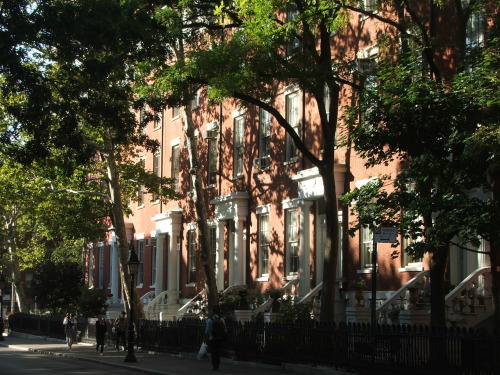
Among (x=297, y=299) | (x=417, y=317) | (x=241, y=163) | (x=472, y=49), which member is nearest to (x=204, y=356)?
(x=297, y=299)

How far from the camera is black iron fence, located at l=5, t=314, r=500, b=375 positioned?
15.2m

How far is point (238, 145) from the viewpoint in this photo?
34.0m

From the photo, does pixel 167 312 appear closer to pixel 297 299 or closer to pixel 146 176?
pixel 146 176

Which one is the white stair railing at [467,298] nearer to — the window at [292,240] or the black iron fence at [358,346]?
the black iron fence at [358,346]

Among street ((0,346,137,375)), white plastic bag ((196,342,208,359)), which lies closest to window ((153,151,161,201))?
street ((0,346,137,375))

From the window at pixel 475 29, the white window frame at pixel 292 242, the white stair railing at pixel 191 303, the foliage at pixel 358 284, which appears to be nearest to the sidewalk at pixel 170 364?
the white stair railing at pixel 191 303

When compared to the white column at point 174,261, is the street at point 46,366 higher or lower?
lower

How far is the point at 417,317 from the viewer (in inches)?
806

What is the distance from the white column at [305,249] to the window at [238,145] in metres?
5.85

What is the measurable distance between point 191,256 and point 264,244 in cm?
686

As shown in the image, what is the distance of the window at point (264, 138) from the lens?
104ft

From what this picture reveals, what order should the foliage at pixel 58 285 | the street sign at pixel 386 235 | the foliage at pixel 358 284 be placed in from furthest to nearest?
the foliage at pixel 58 285 → the foliage at pixel 358 284 → the street sign at pixel 386 235

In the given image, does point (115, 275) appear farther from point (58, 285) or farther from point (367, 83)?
point (367, 83)

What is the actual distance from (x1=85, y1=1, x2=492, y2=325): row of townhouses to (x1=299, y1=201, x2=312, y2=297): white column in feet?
0.11
